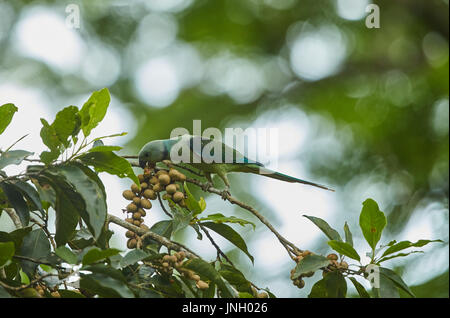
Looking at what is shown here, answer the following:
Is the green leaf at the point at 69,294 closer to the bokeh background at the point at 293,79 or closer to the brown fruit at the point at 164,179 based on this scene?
the brown fruit at the point at 164,179

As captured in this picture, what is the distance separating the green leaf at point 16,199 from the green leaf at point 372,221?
0.97 meters

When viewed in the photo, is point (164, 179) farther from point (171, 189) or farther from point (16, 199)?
point (16, 199)

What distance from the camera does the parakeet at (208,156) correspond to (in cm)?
209

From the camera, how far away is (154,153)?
202 centimetres

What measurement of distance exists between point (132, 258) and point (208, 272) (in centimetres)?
21

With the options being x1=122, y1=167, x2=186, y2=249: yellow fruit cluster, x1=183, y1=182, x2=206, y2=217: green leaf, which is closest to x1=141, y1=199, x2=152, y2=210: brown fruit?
x1=122, y1=167, x2=186, y2=249: yellow fruit cluster

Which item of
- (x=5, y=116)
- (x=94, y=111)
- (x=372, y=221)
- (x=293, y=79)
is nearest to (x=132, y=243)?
(x=94, y=111)

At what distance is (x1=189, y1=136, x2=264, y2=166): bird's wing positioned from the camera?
2.28m

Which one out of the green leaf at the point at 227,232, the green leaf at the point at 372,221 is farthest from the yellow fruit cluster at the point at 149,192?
the green leaf at the point at 372,221

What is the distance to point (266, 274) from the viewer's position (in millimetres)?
5285

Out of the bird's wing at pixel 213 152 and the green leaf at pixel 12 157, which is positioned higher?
the bird's wing at pixel 213 152

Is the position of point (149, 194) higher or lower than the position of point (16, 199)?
higher

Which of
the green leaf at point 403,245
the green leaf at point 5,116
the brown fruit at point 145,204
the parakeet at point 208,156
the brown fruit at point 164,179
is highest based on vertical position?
the parakeet at point 208,156
